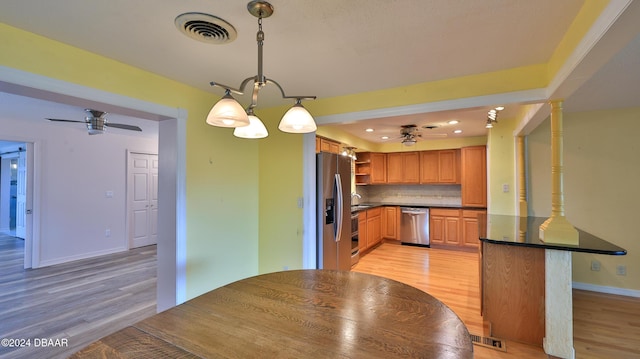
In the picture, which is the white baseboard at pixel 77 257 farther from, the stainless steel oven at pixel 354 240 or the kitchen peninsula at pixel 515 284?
the kitchen peninsula at pixel 515 284

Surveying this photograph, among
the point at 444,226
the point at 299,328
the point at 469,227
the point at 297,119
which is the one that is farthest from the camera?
the point at 444,226

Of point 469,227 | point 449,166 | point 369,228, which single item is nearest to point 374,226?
point 369,228

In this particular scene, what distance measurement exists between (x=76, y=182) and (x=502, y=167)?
23.4 ft

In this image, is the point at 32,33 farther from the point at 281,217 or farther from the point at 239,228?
the point at 281,217

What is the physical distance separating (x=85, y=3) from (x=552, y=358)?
3841 millimetres

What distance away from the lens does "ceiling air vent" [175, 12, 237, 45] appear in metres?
1.49

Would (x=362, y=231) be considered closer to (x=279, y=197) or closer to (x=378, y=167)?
(x=378, y=167)

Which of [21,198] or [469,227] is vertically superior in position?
[21,198]

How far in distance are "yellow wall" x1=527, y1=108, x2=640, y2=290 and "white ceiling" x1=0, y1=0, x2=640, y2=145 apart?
1.10 metres

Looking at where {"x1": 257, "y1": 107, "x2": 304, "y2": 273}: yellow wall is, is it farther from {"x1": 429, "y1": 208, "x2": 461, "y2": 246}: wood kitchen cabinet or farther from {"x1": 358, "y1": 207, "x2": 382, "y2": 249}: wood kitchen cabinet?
{"x1": 429, "y1": 208, "x2": 461, "y2": 246}: wood kitchen cabinet

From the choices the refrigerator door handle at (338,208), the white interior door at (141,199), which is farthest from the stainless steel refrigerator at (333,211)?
the white interior door at (141,199)

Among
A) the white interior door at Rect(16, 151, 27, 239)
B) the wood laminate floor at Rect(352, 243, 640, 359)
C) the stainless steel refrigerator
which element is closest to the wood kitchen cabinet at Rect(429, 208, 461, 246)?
the wood laminate floor at Rect(352, 243, 640, 359)

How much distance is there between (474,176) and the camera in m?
5.33

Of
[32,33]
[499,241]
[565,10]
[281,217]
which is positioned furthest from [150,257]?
[565,10]
